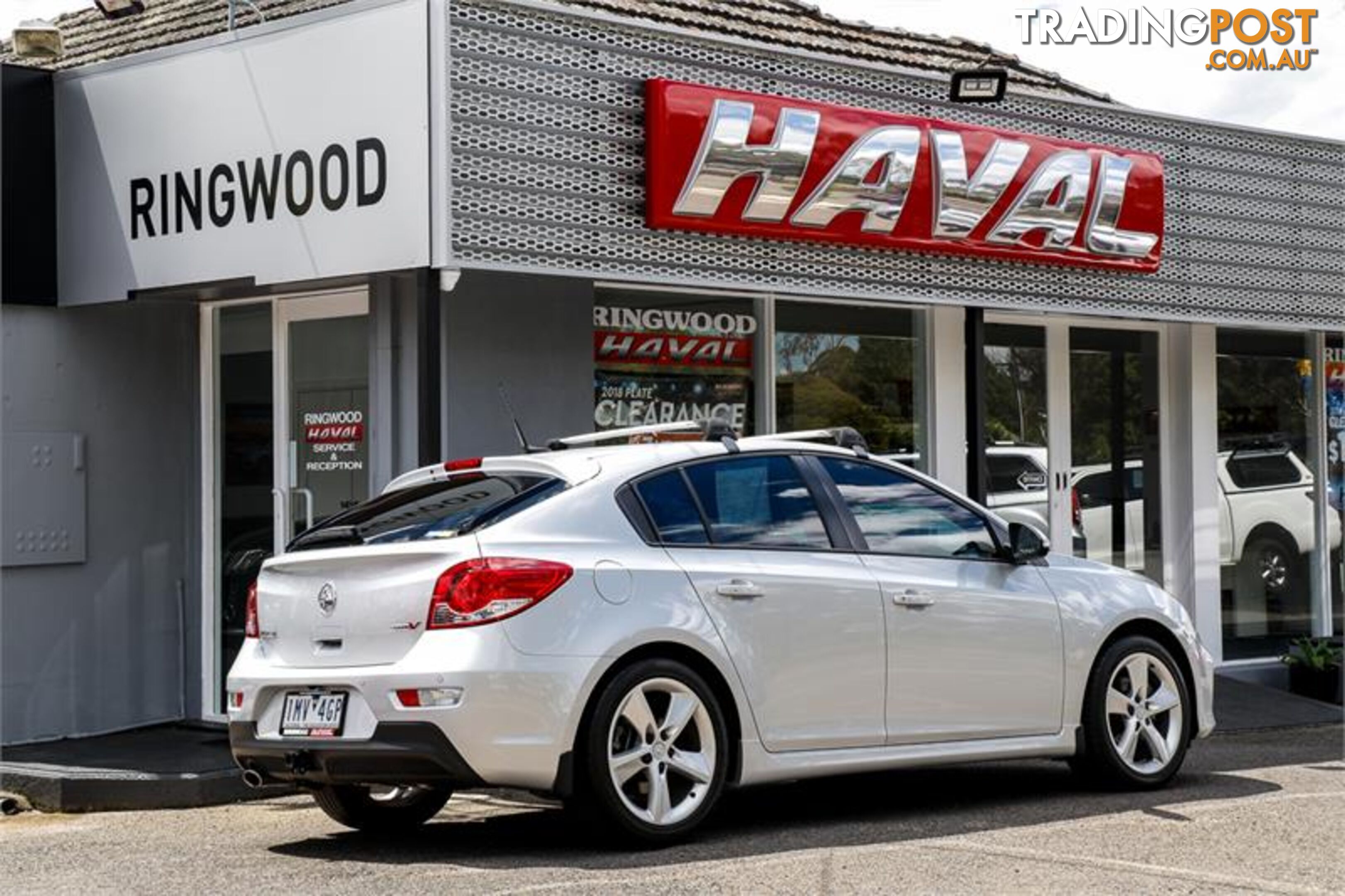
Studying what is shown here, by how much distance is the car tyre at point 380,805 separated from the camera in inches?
348

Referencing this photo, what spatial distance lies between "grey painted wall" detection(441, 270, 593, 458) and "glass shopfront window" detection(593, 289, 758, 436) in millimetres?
162

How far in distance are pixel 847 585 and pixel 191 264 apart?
4.48m

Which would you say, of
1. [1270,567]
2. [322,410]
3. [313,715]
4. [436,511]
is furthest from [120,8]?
[1270,567]

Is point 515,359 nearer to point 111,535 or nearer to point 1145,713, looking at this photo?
point 111,535

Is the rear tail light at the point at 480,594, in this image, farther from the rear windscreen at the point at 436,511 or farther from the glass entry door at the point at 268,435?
the glass entry door at the point at 268,435

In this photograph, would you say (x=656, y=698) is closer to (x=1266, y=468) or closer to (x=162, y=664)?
(x=162, y=664)

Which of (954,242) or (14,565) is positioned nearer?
(14,565)

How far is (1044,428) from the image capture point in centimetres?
1478

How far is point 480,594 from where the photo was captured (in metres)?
7.83

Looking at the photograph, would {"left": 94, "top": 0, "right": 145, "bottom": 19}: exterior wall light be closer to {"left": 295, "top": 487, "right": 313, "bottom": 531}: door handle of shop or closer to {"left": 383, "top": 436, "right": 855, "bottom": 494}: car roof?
{"left": 295, "top": 487, "right": 313, "bottom": 531}: door handle of shop

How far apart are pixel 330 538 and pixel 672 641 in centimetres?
140

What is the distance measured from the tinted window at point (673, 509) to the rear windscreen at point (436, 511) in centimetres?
40

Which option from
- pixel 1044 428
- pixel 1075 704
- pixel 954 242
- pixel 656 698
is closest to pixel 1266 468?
pixel 1044 428

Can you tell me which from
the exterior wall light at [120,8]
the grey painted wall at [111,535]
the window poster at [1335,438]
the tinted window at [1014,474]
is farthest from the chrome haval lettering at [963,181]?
the exterior wall light at [120,8]
